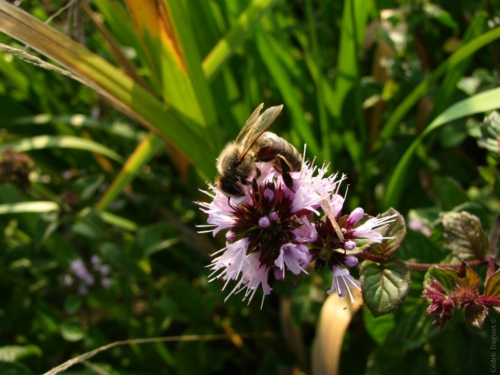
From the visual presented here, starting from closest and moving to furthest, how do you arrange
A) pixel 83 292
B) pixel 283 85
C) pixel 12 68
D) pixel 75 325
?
pixel 283 85, pixel 75 325, pixel 83 292, pixel 12 68

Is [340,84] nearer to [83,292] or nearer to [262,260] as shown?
[262,260]

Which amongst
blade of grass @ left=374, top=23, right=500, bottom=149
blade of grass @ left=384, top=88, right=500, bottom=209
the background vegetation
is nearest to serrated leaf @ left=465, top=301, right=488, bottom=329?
the background vegetation

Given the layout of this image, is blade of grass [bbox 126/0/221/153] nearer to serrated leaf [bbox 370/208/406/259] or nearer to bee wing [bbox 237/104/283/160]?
bee wing [bbox 237/104/283/160]

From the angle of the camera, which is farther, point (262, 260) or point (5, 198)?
point (5, 198)

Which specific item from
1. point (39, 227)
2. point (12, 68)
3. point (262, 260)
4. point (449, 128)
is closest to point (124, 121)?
point (12, 68)

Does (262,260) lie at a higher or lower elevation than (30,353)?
higher

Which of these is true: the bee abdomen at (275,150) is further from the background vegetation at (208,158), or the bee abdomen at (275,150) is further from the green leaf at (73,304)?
the green leaf at (73,304)

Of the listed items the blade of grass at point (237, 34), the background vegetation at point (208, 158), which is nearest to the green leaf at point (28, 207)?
the background vegetation at point (208, 158)
